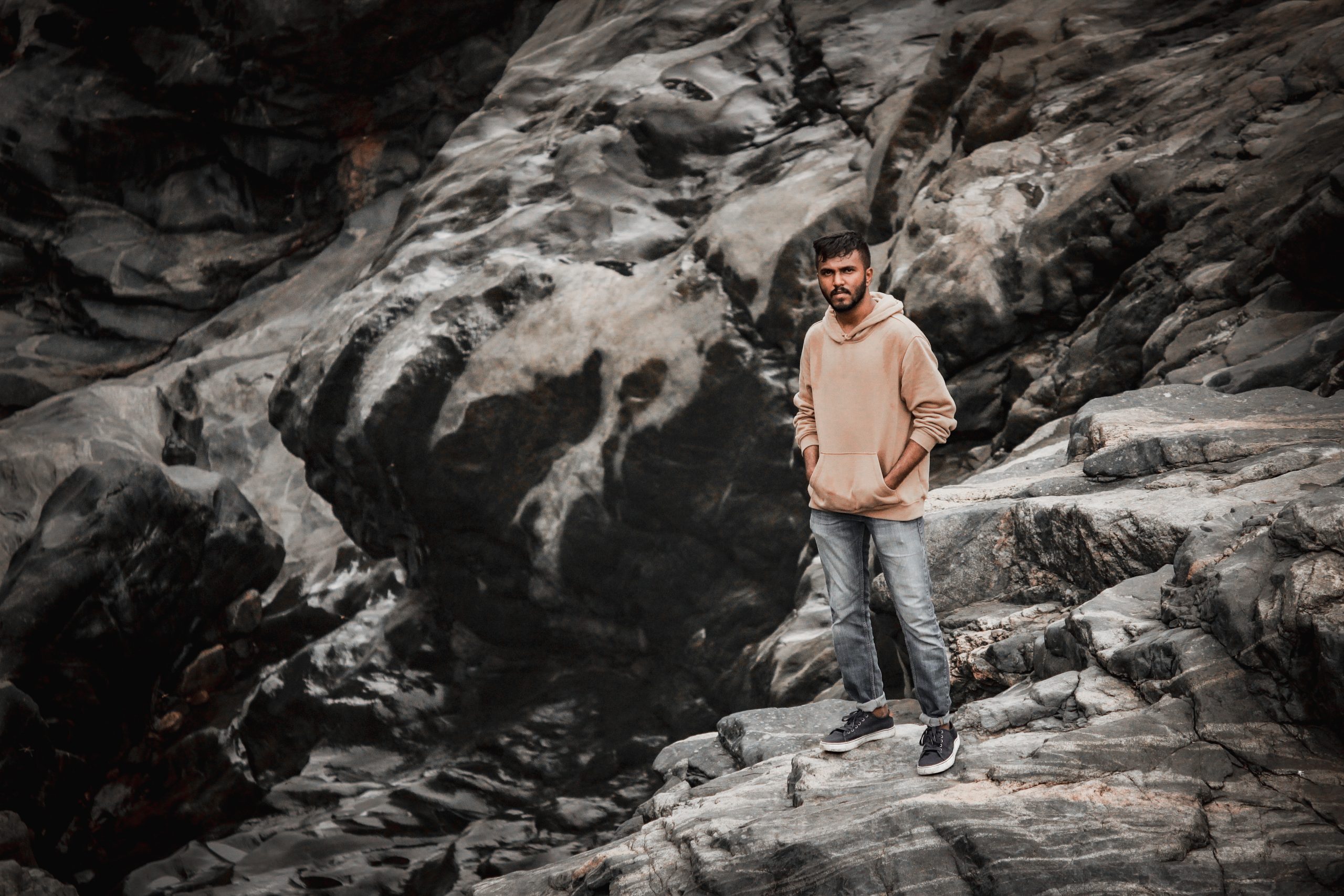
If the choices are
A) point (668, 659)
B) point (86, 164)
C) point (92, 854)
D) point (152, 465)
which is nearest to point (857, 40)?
point (668, 659)

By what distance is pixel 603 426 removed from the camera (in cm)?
1021

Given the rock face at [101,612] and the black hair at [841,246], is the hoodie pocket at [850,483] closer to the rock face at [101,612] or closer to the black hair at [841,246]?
the black hair at [841,246]

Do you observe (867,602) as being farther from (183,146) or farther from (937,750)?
(183,146)

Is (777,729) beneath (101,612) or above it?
above

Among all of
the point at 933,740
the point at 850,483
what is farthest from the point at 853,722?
the point at 850,483

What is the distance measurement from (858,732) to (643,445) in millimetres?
6071

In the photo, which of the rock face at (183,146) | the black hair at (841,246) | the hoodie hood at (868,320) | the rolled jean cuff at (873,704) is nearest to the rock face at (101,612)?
the rock face at (183,146)

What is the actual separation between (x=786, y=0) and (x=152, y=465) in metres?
9.26

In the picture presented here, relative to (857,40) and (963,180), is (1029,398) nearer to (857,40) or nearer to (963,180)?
(963,180)

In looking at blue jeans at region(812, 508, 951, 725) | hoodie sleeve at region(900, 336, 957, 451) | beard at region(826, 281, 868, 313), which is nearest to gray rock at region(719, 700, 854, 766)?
blue jeans at region(812, 508, 951, 725)

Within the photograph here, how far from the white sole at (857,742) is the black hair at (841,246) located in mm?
1878

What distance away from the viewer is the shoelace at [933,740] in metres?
3.66

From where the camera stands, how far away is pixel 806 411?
4082mm

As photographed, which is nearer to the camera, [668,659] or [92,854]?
[92,854]
